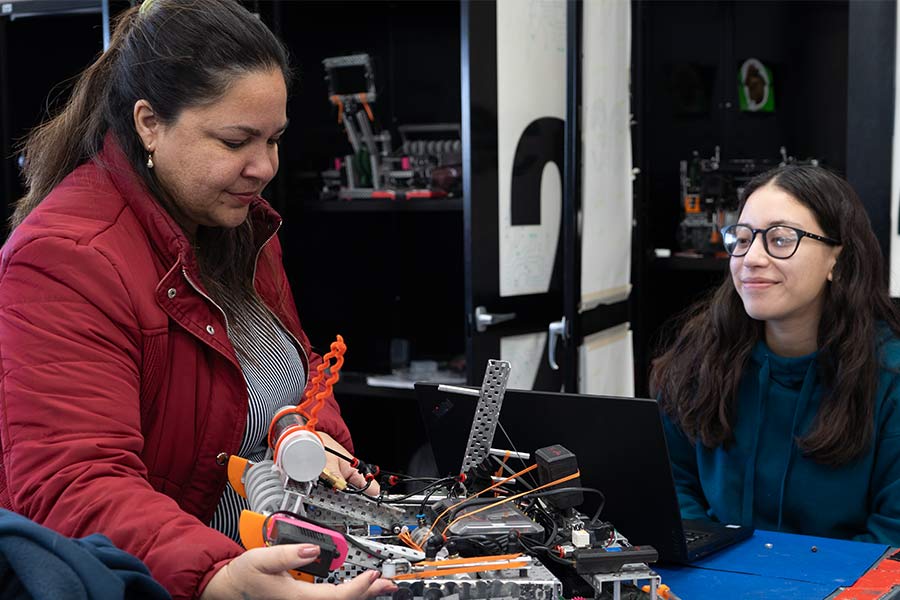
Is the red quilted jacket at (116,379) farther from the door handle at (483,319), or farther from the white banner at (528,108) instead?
the white banner at (528,108)

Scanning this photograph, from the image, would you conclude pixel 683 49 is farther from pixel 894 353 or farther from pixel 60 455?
pixel 60 455

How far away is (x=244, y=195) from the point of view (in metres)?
1.53

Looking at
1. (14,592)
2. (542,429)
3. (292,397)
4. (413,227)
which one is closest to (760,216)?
(542,429)

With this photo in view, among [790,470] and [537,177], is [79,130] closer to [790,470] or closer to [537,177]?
[790,470]

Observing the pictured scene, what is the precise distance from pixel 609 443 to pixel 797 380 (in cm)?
72

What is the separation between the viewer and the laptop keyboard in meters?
1.64

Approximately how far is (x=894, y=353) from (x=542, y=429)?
2.87ft

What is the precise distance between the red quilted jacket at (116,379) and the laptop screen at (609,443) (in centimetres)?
40

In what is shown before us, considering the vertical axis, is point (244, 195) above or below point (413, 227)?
above

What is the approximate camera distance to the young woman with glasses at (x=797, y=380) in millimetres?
1905

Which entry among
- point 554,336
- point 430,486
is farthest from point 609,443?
point 554,336

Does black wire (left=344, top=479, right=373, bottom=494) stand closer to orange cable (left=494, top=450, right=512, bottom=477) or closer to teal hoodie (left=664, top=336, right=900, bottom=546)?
orange cable (left=494, top=450, right=512, bottom=477)

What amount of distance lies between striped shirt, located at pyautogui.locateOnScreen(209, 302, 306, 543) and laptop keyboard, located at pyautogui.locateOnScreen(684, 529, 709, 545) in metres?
0.70

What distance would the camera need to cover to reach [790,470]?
1.96m
